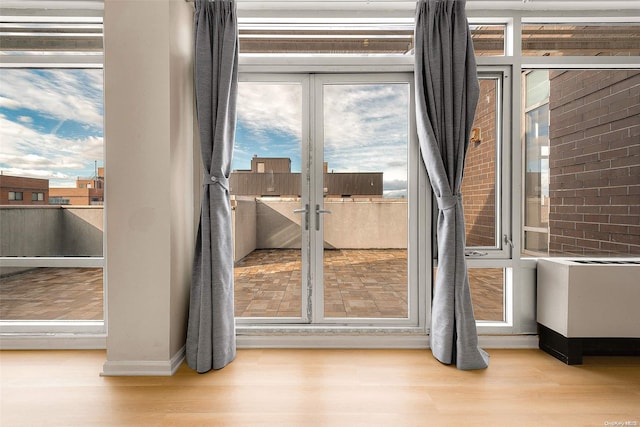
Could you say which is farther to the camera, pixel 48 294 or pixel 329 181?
pixel 48 294

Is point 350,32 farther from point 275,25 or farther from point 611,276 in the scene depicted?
point 611,276

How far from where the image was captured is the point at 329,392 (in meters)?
1.99

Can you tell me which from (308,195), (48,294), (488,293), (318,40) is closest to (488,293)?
(488,293)

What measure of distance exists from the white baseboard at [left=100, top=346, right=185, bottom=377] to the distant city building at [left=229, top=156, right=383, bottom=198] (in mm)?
1336

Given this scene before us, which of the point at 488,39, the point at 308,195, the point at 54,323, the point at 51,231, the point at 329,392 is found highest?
the point at 488,39

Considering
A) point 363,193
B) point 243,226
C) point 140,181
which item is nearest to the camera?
point 140,181

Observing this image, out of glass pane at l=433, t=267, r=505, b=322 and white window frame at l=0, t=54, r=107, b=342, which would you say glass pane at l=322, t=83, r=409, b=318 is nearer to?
glass pane at l=433, t=267, r=505, b=322

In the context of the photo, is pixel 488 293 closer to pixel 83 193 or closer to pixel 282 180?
pixel 282 180

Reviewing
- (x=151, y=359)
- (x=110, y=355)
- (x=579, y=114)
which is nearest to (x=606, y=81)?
(x=579, y=114)

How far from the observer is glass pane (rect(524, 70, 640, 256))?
2588mm

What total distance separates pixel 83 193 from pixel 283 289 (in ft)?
6.02

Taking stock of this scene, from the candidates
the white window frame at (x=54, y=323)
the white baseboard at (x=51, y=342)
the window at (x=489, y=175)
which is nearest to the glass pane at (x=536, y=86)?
the window at (x=489, y=175)

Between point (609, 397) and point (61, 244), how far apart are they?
3994 mm

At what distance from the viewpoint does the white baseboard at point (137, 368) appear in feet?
7.26
